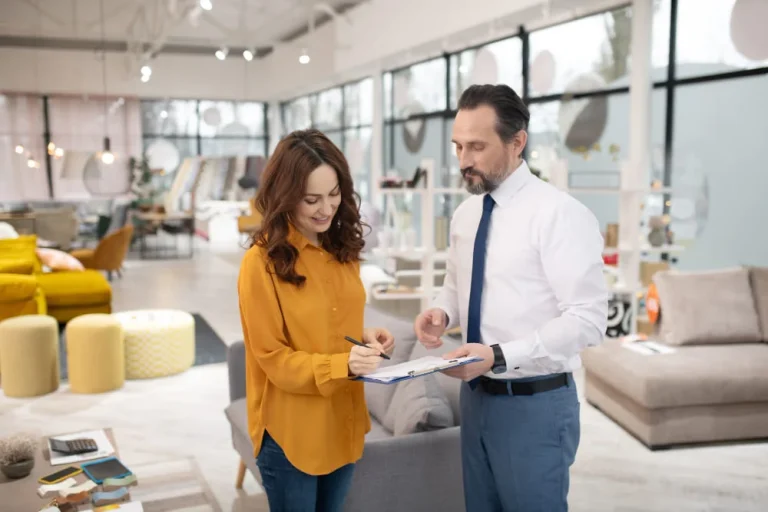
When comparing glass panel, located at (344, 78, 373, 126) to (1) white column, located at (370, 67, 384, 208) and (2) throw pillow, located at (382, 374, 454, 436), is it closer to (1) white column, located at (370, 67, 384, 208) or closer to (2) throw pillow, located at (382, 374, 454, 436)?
(1) white column, located at (370, 67, 384, 208)

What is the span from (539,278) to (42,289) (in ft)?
20.7

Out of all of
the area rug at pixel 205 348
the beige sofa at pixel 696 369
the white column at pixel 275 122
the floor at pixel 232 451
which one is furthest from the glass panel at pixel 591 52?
the white column at pixel 275 122

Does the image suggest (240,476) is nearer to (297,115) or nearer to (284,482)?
(284,482)

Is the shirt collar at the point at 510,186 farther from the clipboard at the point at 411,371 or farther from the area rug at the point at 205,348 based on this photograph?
the area rug at the point at 205,348

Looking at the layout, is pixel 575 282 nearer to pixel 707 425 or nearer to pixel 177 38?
pixel 707 425

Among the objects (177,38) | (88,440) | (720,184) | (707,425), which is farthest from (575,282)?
(177,38)

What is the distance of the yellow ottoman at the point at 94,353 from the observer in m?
5.41

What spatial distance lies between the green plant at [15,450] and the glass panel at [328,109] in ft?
44.1

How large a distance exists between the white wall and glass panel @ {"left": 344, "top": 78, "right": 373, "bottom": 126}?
13.7 ft

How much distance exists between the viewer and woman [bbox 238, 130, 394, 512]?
1806 mm

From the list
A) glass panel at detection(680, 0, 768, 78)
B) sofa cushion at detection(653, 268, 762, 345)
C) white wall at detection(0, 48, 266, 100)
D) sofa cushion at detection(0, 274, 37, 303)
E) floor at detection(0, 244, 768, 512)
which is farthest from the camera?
white wall at detection(0, 48, 266, 100)

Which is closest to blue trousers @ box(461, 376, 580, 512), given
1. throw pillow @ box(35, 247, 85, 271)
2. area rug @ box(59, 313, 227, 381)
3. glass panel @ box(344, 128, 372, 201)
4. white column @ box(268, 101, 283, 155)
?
area rug @ box(59, 313, 227, 381)

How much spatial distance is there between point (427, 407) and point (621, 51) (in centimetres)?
598

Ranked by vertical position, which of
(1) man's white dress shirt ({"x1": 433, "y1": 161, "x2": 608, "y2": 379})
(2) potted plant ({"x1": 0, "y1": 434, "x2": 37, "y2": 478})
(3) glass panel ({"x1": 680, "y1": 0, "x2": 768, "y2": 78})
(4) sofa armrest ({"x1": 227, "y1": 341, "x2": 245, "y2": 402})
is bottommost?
(2) potted plant ({"x1": 0, "y1": 434, "x2": 37, "y2": 478})
